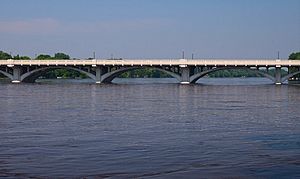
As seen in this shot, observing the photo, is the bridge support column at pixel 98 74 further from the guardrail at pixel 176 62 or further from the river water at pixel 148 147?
the river water at pixel 148 147

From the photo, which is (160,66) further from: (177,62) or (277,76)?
(277,76)

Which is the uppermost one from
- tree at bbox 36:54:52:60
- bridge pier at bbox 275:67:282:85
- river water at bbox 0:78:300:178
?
tree at bbox 36:54:52:60

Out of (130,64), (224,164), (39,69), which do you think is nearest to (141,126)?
(224,164)

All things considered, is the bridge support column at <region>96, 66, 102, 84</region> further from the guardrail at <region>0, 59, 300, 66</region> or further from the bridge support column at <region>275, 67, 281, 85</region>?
the bridge support column at <region>275, 67, 281, 85</region>

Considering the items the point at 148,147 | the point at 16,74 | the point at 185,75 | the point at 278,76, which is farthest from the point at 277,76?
the point at 148,147

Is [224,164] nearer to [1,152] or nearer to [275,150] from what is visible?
[275,150]

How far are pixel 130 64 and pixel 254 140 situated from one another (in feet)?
267

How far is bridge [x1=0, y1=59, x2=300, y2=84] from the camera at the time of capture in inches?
3853

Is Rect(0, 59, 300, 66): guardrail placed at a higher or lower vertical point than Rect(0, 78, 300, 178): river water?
higher

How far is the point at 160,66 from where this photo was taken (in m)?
104

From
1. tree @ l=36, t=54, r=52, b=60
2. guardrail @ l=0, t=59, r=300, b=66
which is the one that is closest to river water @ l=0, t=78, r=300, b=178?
guardrail @ l=0, t=59, r=300, b=66

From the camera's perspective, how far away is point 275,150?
59.5 feet

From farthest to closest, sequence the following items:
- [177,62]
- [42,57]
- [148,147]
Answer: [42,57] < [177,62] < [148,147]

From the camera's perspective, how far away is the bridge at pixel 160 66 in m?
97.9
